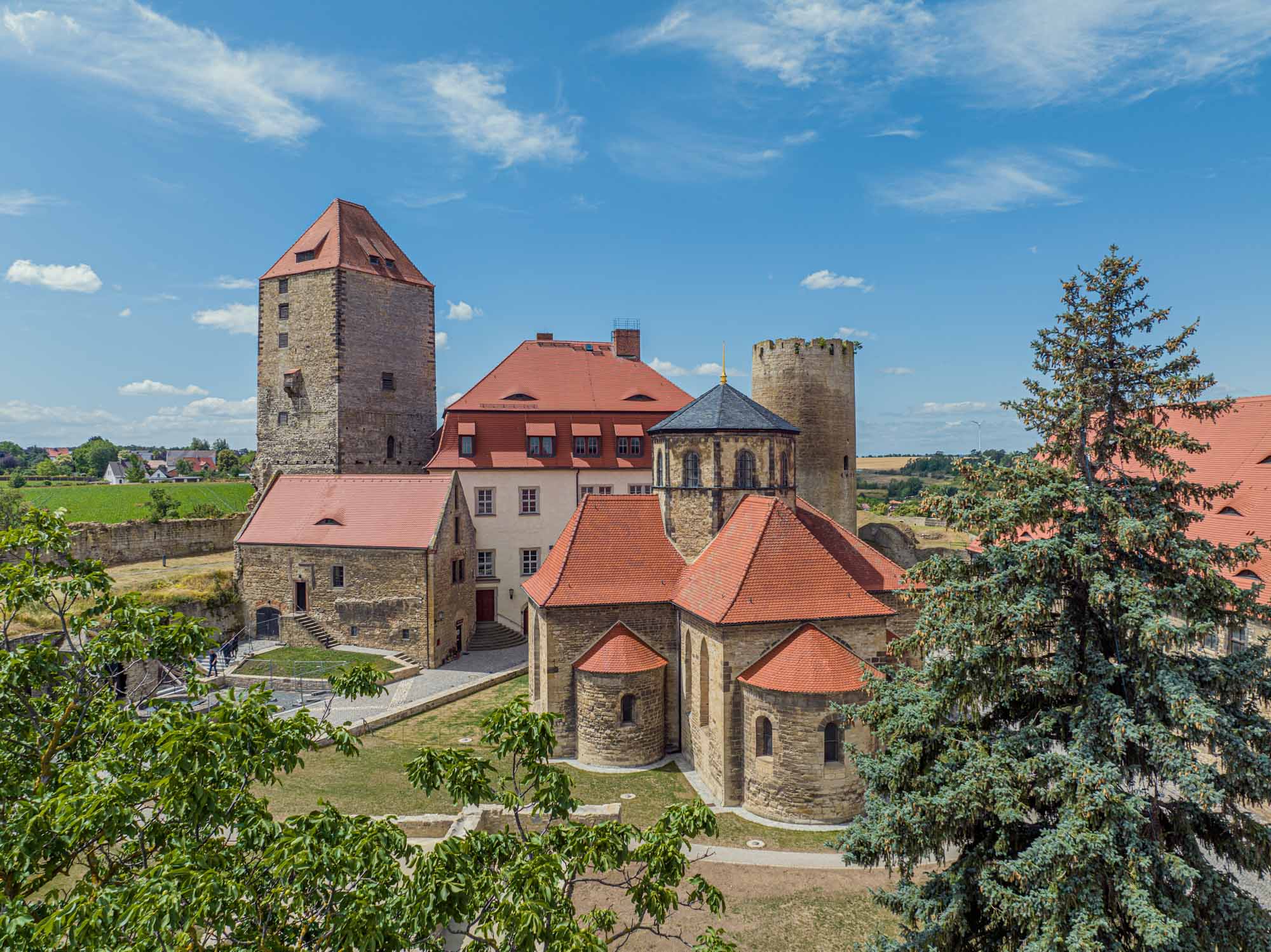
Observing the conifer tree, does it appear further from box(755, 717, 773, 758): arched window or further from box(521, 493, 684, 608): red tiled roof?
box(521, 493, 684, 608): red tiled roof

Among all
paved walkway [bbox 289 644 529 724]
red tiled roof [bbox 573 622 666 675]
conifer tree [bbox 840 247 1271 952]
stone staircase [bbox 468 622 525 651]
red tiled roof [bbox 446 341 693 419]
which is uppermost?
red tiled roof [bbox 446 341 693 419]

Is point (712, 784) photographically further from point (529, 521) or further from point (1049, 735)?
point (529, 521)

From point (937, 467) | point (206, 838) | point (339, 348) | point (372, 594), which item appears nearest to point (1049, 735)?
point (206, 838)

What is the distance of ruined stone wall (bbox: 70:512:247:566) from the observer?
34.4m

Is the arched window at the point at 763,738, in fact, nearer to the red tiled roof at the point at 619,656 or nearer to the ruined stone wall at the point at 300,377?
the red tiled roof at the point at 619,656

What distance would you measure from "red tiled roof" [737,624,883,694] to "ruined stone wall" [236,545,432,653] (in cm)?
1685

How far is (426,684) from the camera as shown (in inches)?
1083

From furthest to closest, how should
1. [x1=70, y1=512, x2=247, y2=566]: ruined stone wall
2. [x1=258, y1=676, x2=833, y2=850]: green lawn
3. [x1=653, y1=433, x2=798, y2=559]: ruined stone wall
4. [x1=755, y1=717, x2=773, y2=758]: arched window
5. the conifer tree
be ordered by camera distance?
[x1=70, y1=512, x2=247, y2=566]: ruined stone wall
[x1=653, y1=433, x2=798, y2=559]: ruined stone wall
[x1=755, y1=717, x2=773, y2=758]: arched window
[x1=258, y1=676, x2=833, y2=850]: green lawn
the conifer tree

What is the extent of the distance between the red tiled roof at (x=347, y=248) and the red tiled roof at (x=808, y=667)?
98.8 feet

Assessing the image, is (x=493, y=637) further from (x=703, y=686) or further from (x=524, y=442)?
(x=703, y=686)

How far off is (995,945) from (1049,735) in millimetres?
2783

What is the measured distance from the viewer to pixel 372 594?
30.0 metres

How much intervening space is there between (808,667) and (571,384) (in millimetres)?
25202

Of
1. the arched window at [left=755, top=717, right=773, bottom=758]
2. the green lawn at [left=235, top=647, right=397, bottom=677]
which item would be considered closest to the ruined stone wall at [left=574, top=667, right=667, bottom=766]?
the arched window at [left=755, top=717, right=773, bottom=758]
